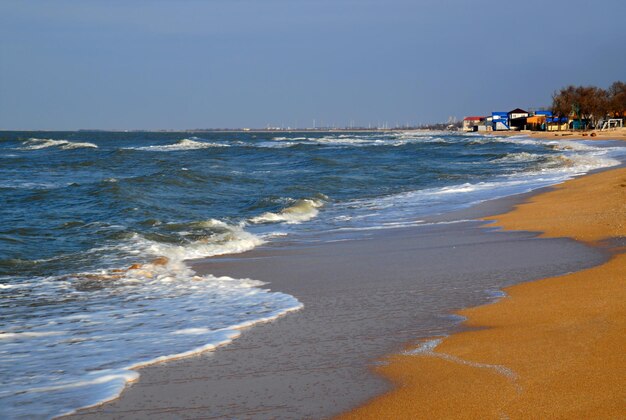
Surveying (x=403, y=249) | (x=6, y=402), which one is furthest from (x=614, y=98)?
(x=6, y=402)

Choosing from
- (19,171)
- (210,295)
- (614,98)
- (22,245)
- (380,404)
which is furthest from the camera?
(614,98)

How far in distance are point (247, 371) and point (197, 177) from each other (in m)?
20.4

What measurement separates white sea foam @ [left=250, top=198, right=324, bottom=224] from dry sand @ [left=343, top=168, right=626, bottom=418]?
8057 millimetres

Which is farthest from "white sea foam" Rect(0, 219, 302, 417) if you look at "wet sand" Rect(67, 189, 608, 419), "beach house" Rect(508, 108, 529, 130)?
"beach house" Rect(508, 108, 529, 130)

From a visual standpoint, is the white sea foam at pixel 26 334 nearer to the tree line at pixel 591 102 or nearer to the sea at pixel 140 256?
the sea at pixel 140 256

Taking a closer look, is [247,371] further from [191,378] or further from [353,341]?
[353,341]

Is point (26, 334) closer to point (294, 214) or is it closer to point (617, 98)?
point (294, 214)

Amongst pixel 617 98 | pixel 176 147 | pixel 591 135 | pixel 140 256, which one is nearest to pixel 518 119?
pixel 617 98

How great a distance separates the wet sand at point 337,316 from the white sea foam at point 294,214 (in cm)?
359

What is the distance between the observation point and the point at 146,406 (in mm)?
3912

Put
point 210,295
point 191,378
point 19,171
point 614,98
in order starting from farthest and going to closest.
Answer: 1. point 614,98
2. point 19,171
3. point 210,295
4. point 191,378

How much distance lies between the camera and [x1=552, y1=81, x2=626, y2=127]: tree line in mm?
93312

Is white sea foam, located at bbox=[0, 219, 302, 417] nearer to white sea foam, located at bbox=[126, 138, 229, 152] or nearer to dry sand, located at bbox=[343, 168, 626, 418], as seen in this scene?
dry sand, located at bbox=[343, 168, 626, 418]

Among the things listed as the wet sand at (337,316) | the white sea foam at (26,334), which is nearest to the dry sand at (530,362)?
the wet sand at (337,316)
